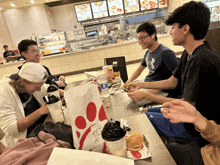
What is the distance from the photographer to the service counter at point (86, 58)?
6012 mm

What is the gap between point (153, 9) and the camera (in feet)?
24.4

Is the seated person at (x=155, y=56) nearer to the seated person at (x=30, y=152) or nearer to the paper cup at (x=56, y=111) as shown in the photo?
the paper cup at (x=56, y=111)

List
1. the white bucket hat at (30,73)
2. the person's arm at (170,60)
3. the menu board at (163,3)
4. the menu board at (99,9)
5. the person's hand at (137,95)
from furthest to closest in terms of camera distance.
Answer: the menu board at (163,3) → the menu board at (99,9) → the person's arm at (170,60) → the person's hand at (137,95) → the white bucket hat at (30,73)

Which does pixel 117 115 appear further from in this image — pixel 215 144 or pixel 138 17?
pixel 138 17

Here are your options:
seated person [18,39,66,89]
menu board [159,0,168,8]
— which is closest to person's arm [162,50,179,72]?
seated person [18,39,66,89]

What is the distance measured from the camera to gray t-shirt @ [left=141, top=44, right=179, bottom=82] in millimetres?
1833

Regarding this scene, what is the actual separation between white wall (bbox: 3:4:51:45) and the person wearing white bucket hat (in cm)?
735

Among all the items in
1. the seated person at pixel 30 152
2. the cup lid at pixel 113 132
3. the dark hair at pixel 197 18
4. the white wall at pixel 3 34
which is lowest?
the seated person at pixel 30 152

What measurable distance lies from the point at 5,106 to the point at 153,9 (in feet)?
27.2

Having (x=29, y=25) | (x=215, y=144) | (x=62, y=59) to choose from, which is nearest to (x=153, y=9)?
(x=62, y=59)

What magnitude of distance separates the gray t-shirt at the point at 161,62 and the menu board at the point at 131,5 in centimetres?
613

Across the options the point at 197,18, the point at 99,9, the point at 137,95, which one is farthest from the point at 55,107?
the point at 99,9

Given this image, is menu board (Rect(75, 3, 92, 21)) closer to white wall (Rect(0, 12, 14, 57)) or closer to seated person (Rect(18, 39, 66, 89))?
white wall (Rect(0, 12, 14, 57))

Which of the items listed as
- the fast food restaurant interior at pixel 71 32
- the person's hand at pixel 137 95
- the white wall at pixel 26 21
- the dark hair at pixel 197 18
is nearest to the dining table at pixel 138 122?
the person's hand at pixel 137 95
